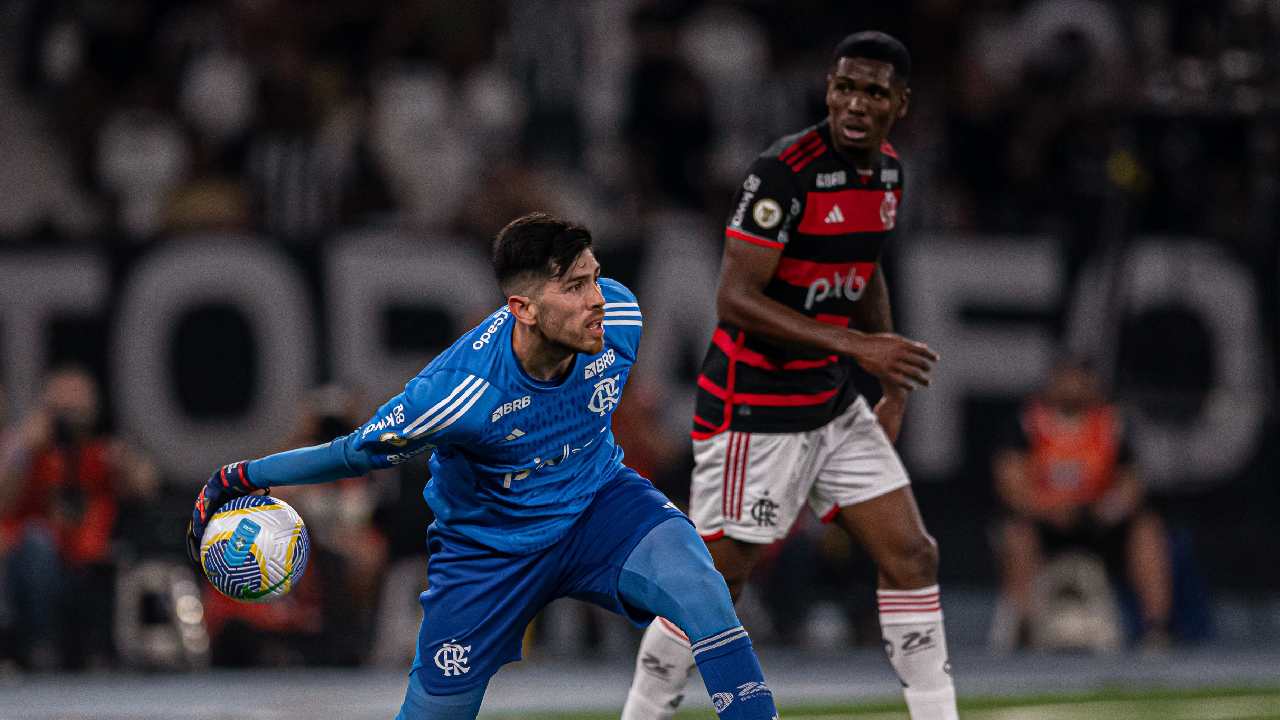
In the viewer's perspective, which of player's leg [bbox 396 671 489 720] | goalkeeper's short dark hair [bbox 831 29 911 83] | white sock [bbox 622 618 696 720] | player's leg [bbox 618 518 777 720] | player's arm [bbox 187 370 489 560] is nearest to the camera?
player's arm [bbox 187 370 489 560]

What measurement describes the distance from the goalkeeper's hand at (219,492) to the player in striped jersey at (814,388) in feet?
5.44

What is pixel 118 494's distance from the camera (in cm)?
1036

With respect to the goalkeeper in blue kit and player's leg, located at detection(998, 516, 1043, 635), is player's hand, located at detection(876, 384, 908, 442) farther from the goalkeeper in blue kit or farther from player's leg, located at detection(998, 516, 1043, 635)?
player's leg, located at detection(998, 516, 1043, 635)

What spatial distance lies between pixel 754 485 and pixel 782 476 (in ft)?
0.33

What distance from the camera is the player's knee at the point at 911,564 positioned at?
6.30 metres

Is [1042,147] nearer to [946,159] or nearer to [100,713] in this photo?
[946,159]

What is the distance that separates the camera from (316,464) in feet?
17.2

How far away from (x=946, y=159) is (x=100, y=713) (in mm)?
7366

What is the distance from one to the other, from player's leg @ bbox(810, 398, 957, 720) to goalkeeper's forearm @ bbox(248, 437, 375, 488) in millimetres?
1896

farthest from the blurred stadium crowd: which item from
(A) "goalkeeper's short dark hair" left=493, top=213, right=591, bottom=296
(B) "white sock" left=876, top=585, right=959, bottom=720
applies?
(A) "goalkeeper's short dark hair" left=493, top=213, right=591, bottom=296

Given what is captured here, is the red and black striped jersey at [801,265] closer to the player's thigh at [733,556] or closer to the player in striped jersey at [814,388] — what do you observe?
the player in striped jersey at [814,388]

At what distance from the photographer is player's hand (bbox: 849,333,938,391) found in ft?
19.5

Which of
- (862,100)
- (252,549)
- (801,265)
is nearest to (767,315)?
(801,265)

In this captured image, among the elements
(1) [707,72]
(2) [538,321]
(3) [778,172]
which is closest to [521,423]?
(2) [538,321]
